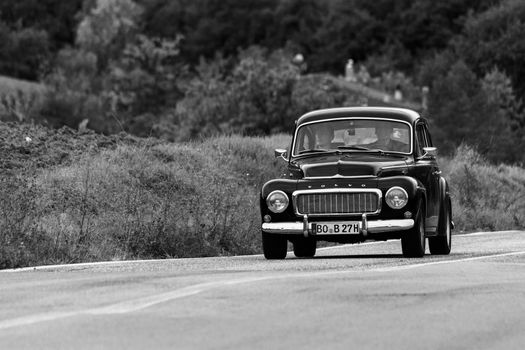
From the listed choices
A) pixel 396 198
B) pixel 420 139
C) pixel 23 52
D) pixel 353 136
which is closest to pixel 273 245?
pixel 396 198

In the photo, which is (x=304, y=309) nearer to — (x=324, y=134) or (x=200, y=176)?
(x=324, y=134)

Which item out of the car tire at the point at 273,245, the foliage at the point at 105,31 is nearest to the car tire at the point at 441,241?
the car tire at the point at 273,245

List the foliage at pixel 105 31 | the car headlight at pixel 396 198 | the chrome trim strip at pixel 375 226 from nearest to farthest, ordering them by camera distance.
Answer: the chrome trim strip at pixel 375 226 → the car headlight at pixel 396 198 → the foliage at pixel 105 31

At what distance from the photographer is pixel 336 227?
17734 mm

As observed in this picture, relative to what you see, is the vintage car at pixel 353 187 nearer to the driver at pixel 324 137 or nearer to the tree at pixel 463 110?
the driver at pixel 324 137

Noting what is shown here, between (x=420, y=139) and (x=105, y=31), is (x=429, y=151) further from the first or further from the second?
(x=105, y=31)

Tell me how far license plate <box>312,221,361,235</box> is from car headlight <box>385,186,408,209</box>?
0.43 meters

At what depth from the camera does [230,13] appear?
159 m

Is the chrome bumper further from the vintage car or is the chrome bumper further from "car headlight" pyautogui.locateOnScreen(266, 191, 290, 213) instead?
"car headlight" pyautogui.locateOnScreen(266, 191, 290, 213)

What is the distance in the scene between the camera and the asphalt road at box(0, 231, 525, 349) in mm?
8875

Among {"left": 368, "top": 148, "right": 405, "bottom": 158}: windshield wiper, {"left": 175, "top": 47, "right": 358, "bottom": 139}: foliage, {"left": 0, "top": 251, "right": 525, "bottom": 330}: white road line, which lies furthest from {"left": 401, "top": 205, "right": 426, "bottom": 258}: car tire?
{"left": 175, "top": 47, "right": 358, "bottom": 139}: foliage

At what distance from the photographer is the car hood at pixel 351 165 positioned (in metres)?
18.1

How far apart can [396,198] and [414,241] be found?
574 mm

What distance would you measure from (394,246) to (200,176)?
13.7 ft
